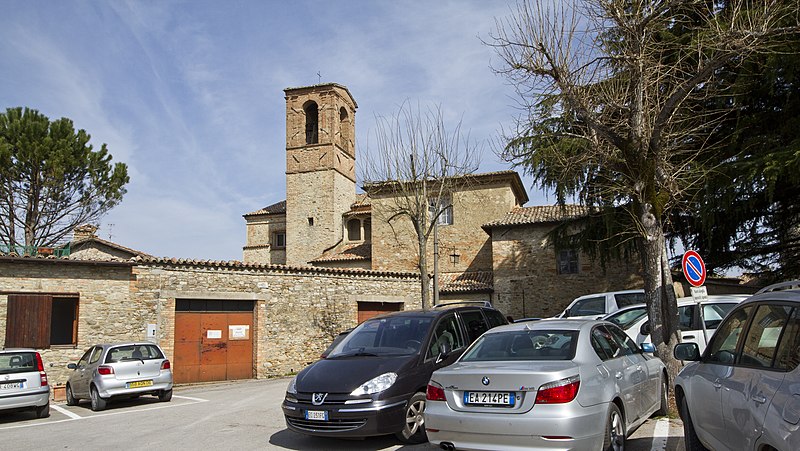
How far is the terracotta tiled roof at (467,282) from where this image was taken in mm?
26469

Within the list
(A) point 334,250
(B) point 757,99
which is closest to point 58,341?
(A) point 334,250

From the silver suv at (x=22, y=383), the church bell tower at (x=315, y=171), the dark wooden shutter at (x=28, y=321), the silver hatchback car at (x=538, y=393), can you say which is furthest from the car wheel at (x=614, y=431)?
the church bell tower at (x=315, y=171)

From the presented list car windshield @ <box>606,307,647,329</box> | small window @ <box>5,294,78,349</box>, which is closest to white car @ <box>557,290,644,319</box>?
car windshield @ <box>606,307,647,329</box>

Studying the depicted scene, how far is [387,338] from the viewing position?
25.7ft


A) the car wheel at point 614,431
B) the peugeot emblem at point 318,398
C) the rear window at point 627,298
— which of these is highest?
the rear window at point 627,298

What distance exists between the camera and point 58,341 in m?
23.7

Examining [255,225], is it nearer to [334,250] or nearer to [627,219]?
[334,250]

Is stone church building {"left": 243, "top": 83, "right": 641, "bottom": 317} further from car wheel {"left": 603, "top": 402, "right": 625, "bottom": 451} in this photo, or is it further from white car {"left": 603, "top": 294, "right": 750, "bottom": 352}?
car wheel {"left": 603, "top": 402, "right": 625, "bottom": 451}

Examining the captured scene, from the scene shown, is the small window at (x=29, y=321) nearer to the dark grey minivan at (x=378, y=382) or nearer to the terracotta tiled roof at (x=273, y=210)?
the dark grey minivan at (x=378, y=382)

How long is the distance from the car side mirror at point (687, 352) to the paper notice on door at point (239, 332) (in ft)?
54.4

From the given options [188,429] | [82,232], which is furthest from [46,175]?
[188,429]

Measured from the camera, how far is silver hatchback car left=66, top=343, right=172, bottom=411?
11.9 m

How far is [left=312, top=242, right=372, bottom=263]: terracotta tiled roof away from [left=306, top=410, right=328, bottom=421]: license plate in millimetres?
25885

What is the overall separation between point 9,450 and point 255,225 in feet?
108
